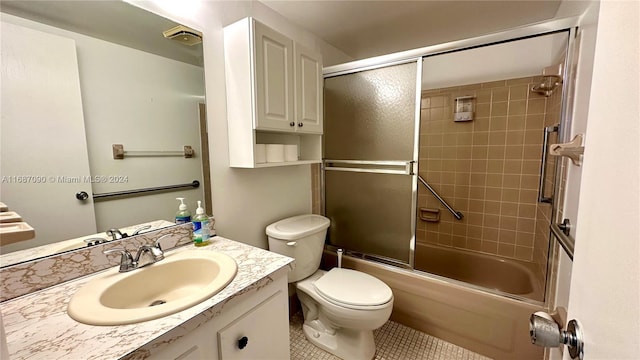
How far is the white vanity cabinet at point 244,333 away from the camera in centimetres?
76

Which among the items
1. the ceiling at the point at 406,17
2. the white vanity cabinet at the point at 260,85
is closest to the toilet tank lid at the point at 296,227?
the white vanity cabinet at the point at 260,85

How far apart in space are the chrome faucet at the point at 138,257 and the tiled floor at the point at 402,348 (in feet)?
3.51

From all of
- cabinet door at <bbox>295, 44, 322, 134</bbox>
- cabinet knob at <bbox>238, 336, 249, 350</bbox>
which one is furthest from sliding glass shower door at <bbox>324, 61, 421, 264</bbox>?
cabinet knob at <bbox>238, 336, 249, 350</bbox>

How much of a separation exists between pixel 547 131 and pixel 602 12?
1.22 m

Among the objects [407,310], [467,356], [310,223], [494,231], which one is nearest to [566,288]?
[467,356]

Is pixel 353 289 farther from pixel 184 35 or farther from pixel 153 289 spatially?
pixel 184 35

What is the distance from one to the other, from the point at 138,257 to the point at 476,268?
2.45m

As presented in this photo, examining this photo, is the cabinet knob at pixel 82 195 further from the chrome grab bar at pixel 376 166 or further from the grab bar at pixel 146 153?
the chrome grab bar at pixel 376 166

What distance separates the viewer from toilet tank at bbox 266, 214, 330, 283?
1.63m

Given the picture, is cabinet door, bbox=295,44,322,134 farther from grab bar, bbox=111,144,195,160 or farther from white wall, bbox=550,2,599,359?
white wall, bbox=550,2,599,359

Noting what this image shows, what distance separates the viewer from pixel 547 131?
4.56ft

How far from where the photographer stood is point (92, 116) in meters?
1.00

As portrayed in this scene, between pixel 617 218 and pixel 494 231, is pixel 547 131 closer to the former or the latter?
pixel 494 231

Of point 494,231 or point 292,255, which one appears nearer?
point 292,255
